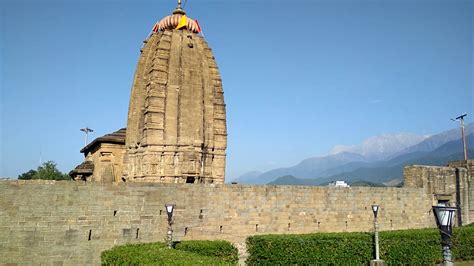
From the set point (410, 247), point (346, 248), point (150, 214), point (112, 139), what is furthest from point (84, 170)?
point (410, 247)

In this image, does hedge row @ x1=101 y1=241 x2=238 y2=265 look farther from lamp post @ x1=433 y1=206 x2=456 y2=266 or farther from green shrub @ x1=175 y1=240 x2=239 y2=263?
lamp post @ x1=433 y1=206 x2=456 y2=266

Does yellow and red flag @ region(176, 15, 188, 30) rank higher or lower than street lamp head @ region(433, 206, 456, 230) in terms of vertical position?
higher

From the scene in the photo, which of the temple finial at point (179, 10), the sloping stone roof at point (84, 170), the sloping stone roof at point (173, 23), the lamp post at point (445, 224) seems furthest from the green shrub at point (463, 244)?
the sloping stone roof at point (84, 170)

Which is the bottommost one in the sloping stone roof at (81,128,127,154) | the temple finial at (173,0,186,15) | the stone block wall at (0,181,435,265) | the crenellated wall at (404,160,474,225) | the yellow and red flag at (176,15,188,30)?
the stone block wall at (0,181,435,265)

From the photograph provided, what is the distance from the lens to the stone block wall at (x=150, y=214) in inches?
510

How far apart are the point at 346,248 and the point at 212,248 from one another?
17.6 ft

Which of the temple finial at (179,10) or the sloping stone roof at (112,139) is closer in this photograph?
the temple finial at (179,10)

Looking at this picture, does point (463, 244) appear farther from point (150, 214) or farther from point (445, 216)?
point (150, 214)

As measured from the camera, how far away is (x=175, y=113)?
24016mm

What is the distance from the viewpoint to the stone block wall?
1295 centimetres

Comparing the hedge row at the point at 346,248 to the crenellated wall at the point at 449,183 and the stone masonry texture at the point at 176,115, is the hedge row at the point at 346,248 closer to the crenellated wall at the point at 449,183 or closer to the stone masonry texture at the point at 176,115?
the crenellated wall at the point at 449,183

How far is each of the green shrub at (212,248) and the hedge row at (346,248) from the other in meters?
1.05

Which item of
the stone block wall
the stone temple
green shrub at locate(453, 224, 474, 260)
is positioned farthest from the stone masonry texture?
green shrub at locate(453, 224, 474, 260)

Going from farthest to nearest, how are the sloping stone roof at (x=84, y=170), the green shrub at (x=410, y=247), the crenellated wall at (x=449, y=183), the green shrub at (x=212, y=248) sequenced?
1. the sloping stone roof at (x=84, y=170)
2. the crenellated wall at (x=449, y=183)
3. the green shrub at (x=410, y=247)
4. the green shrub at (x=212, y=248)
